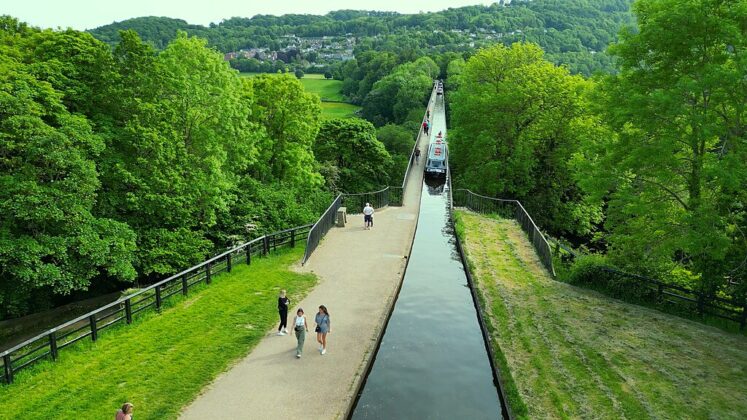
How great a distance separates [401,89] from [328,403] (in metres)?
87.3

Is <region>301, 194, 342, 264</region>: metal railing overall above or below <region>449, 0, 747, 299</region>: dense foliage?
below

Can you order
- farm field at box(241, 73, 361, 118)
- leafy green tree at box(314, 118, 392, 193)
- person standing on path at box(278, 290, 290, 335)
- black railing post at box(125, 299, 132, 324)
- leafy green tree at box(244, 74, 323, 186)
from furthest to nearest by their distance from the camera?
1. farm field at box(241, 73, 361, 118)
2. leafy green tree at box(314, 118, 392, 193)
3. leafy green tree at box(244, 74, 323, 186)
4. black railing post at box(125, 299, 132, 324)
5. person standing on path at box(278, 290, 290, 335)

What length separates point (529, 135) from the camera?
38.2 meters

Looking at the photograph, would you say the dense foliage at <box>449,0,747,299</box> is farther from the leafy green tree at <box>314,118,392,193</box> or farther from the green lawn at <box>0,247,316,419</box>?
the leafy green tree at <box>314,118,392,193</box>

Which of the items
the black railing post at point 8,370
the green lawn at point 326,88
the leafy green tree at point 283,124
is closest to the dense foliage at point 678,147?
the black railing post at point 8,370

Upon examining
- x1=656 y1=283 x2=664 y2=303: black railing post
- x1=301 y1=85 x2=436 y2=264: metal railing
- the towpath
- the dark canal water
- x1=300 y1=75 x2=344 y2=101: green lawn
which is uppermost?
x1=300 y1=75 x2=344 y2=101: green lawn

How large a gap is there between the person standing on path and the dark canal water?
2.97 meters

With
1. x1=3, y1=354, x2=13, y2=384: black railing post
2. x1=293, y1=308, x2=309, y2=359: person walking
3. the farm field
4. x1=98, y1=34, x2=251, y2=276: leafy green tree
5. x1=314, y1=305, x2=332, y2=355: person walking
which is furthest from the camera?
the farm field

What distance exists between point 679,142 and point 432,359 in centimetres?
1278

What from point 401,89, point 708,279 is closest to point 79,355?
point 708,279

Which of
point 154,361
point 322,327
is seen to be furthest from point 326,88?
point 154,361

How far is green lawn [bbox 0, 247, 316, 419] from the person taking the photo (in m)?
11.2

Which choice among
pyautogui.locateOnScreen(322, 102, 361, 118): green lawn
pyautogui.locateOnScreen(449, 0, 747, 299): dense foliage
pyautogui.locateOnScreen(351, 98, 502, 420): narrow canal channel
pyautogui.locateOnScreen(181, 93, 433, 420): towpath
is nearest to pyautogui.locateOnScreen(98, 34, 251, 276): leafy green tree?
pyautogui.locateOnScreen(181, 93, 433, 420): towpath

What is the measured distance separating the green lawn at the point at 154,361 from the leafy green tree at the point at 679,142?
43.5ft
